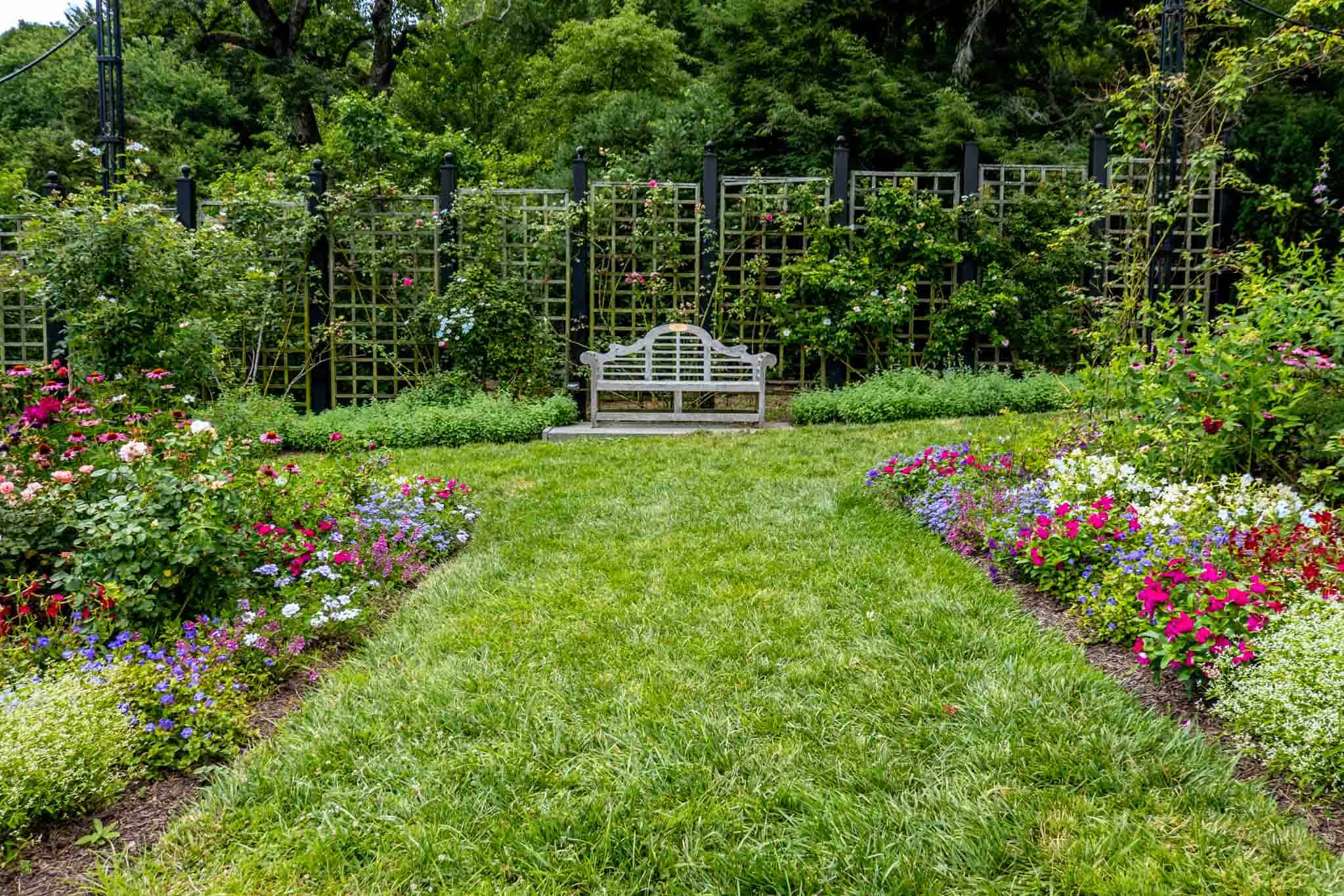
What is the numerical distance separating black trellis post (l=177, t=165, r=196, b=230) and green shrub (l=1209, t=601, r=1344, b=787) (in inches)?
328

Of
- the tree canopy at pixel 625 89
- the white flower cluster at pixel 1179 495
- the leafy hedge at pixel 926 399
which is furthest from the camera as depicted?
the tree canopy at pixel 625 89

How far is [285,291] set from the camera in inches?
319

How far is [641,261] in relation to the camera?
328 inches

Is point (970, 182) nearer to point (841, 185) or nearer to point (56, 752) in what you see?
point (841, 185)

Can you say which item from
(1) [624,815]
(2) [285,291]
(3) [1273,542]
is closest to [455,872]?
(1) [624,815]

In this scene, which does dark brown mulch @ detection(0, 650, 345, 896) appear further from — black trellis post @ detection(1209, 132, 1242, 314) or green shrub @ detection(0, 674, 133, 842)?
black trellis post @ detection(1209, 132, 1242, 314)

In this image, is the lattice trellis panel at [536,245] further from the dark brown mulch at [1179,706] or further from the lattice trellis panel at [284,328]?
the dark brown mulch at [1179,706]

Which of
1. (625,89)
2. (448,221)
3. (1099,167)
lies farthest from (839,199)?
(625,89)

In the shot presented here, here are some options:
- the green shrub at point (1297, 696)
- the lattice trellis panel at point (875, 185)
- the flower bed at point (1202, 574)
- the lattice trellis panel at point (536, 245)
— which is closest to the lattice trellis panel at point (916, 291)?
the lattice trellis panel at point (875, 185)

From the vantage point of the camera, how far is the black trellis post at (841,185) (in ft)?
26.8

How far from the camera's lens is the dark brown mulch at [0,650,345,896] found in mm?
1858

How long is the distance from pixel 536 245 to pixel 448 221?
795 mm

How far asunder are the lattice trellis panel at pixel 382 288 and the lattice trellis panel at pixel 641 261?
145 cm

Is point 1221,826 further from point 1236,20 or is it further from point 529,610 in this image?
point 1236,20
